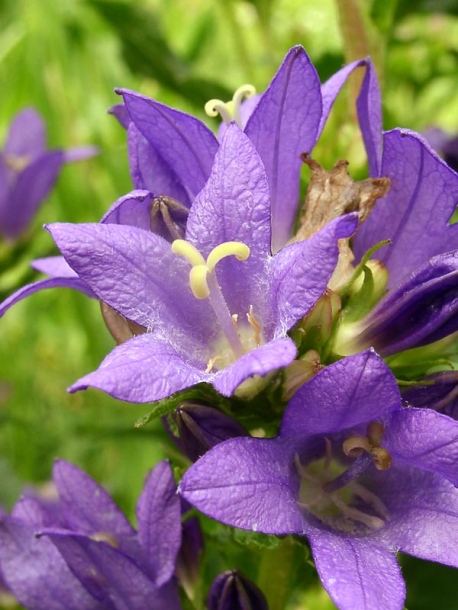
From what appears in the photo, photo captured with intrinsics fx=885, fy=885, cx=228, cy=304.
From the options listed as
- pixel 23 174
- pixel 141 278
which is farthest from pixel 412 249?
pixel 23 174

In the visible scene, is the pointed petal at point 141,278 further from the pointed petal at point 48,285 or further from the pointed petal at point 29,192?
the pointed petal at point 29,192

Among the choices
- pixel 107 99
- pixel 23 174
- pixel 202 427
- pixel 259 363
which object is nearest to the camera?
pixel 259 363

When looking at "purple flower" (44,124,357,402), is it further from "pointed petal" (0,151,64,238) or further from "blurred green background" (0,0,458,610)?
"pointed petal" (0,151,64,238)

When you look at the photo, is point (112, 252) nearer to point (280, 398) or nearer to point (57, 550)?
→ point (280, 398)

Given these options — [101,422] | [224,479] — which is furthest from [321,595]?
[101,422]

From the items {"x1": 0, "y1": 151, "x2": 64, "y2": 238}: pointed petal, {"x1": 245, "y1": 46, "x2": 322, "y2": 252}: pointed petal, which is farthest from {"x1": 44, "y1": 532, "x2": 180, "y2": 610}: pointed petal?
{"x1": 0, "y1": 151, "x2": 64, "y2": 238}: pointed petal

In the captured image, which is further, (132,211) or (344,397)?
(132,211)

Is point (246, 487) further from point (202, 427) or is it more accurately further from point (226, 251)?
point (226, 251)
